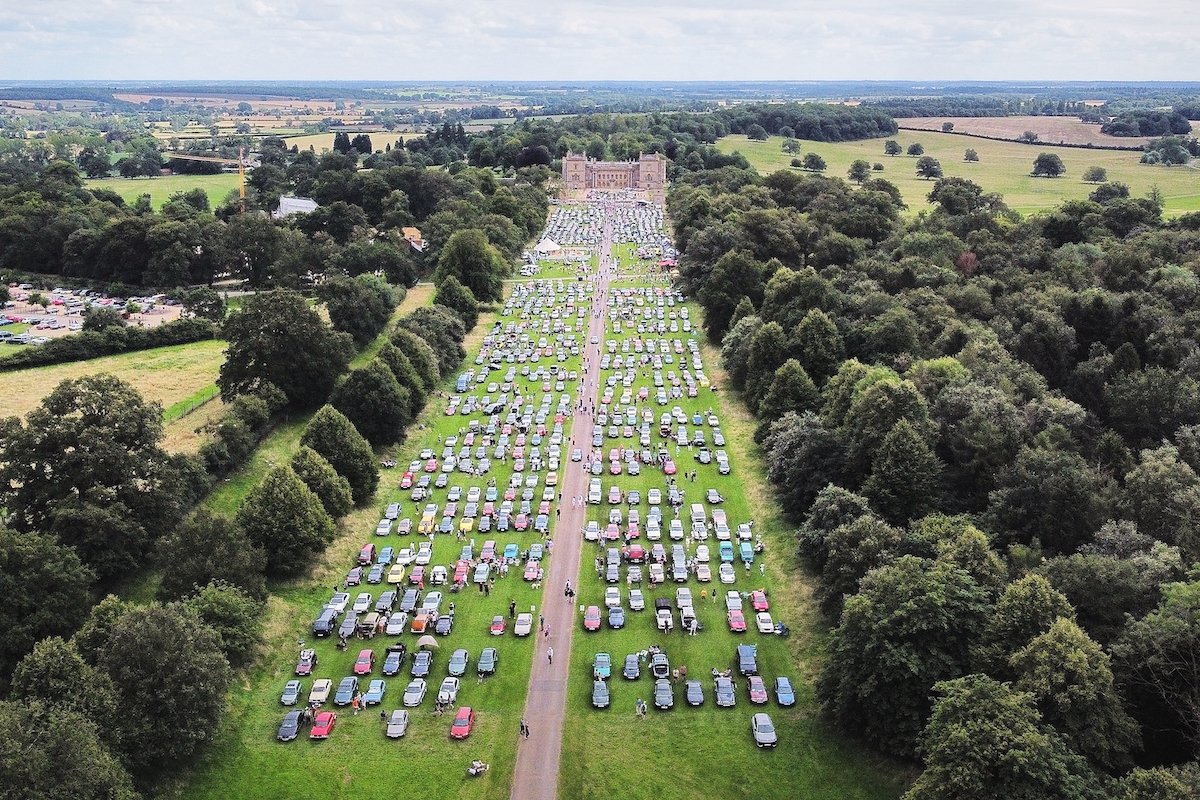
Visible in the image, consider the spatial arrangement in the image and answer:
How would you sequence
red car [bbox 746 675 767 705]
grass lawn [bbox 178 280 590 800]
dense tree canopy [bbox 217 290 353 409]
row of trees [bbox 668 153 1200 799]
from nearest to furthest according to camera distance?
row of trees [bbox 668 153 1200 799] → grass lawn [bbox 178 280 590 800] → red car [bbox 746 675 767 705] → dense tree canopy [bbox 217 290 353 409]

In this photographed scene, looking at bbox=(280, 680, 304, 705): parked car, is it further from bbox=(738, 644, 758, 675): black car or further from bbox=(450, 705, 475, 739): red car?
bbox=(738, 644, 758, 675): black car

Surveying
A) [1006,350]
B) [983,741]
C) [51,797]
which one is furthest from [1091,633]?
[51,797]

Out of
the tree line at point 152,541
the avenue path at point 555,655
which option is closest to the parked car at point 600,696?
the avenue path at point 555,655

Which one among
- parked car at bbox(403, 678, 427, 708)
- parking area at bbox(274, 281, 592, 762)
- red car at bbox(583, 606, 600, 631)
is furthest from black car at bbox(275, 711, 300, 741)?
red car at bbox(583, 606, 600, 631)

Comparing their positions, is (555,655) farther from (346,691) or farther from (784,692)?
(784,692)

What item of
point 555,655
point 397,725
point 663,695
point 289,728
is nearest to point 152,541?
point 289,728
